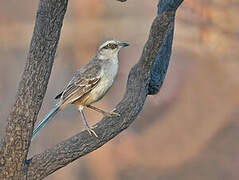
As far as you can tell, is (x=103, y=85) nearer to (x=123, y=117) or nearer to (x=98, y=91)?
(x=98, y=91)

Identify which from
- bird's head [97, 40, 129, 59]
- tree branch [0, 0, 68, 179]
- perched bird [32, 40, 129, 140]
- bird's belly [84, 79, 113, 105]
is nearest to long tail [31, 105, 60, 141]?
perched bird [32, 40, 129, 140]

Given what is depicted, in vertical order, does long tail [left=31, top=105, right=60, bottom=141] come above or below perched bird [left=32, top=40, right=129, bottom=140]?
below

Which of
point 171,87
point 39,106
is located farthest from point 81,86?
point 171,87

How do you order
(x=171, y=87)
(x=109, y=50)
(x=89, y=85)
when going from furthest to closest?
(x=171, y=87), (x=109, y=50), (x=89, y=85)

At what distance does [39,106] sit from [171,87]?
4389 millimetres

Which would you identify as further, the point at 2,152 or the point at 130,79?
the point at 130,79

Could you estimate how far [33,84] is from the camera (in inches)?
119

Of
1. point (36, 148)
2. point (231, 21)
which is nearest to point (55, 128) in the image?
point (36, 148)

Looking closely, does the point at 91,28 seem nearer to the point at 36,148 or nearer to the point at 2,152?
Result: the point at 36,148

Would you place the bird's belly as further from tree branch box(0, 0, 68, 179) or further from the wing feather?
tree branch box(0, 0, 68, 179)

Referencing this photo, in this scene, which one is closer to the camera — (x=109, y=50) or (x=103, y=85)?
(x=103, y=85)

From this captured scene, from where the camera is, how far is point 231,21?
7.30 m

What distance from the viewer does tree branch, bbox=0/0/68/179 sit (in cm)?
300

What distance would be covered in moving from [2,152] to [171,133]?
4.51 meters
